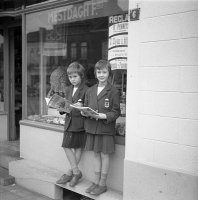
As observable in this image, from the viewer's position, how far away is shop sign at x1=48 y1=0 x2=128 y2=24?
4.34m

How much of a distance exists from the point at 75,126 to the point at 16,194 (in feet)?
4.83

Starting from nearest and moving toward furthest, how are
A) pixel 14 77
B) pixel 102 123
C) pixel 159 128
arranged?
pixel 159 128 → pixel 102 123 → pixel 14 77

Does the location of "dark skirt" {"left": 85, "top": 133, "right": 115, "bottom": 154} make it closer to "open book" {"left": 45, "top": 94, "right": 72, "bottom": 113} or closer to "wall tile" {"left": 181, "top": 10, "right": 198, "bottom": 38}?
"open book" {"left": 45, "top": 94, "right": 72, "bottom": 113}

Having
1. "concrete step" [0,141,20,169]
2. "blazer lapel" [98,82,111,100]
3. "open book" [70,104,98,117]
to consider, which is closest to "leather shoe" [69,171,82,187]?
"open book" [70,104,98,117]

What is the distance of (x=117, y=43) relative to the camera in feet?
14.0

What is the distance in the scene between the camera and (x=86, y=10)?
473cm

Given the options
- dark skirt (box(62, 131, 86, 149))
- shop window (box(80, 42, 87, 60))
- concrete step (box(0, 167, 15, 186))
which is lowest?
concrete step (box(0, 167, 15, 186))

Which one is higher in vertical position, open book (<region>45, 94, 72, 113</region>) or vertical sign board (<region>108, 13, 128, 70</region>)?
vertical sign board (<region>108, 13, 128, 70</region>)

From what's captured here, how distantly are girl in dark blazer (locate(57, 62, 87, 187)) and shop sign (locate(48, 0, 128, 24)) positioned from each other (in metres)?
0.89

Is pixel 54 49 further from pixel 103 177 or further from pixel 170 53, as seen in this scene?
pixel 170 53

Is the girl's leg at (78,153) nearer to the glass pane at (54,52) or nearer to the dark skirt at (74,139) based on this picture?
the dark skirt at (74,139)

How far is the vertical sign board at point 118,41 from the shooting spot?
13.7 feet

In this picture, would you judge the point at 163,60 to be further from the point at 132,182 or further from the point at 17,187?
the point at 17,187

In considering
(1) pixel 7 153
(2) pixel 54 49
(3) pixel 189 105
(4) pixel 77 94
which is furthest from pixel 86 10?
(1) pixel 7 153
